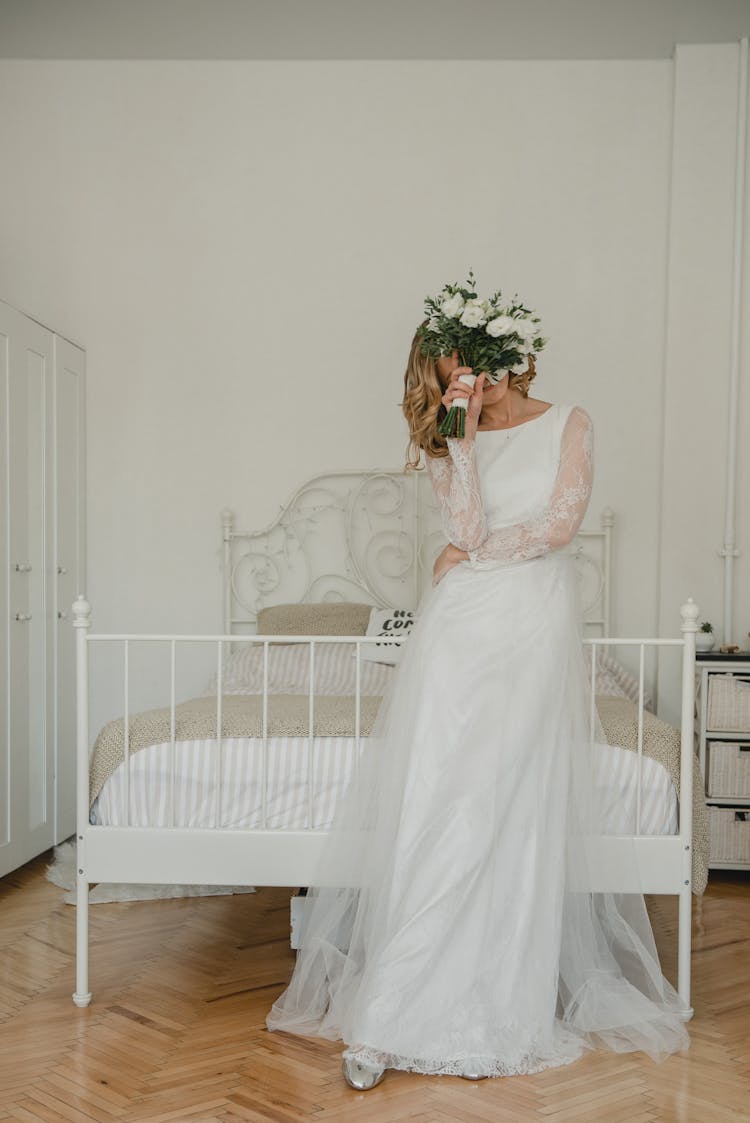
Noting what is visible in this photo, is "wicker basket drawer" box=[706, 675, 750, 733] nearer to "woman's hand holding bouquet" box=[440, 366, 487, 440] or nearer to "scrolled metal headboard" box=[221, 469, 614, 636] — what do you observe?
"scrolled metal headboard" box=[221, 469, 614, 636]

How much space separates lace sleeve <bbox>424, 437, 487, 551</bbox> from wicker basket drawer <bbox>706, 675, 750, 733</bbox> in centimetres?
197

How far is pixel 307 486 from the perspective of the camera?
481 centimetres

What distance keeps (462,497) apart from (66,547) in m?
2.49

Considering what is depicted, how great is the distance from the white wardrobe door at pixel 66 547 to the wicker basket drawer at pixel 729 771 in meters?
2.50

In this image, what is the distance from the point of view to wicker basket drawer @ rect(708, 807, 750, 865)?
4129mm

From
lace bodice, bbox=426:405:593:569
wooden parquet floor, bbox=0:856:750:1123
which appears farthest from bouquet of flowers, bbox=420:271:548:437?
wooden parquet floor, bbox=0:856:750:1123

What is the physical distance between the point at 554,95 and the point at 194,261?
1.70 metres

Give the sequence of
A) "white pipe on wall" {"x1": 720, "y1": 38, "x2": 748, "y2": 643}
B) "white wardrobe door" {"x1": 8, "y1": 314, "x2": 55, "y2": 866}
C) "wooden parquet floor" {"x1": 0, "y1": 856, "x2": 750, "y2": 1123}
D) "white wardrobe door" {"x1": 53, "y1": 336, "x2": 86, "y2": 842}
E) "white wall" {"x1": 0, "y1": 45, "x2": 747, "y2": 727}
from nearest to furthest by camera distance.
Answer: "wooden parquet floor" {"x1": 0, "y1": 856, "x2": 750, "y2": 1123}
"white wardrobe door" {"x1": 8, "y1": 314, "x2": 55, "y2": 866}
"white wardrobe door" {"x1": 53, "y1": 336, "x2": 86, "y2": 842}
"white pipe on wall" {"x1": 720, "y1": 38, "x2": 748, "y2": 643}
"white wall" {"x1": 0, "y1": 45, "x2": 747, "y2": 727}

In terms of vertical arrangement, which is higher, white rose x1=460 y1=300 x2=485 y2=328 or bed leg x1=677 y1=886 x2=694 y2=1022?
white rose x1=460 y1=300 x2=485 y2=328

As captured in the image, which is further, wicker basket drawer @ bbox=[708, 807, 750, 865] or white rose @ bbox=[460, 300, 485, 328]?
wicker basket drawer @ bbox=[708, 807, 750, 865]

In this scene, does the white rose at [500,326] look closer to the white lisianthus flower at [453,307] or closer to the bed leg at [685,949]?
the white lisianthus flower at [453,307]

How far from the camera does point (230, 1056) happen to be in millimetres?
2465

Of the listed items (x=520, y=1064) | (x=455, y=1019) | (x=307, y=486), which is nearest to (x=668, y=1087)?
(x=520, y=1064)

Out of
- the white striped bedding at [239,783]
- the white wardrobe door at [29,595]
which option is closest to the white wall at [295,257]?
the white wardrobe door at [29,595]
